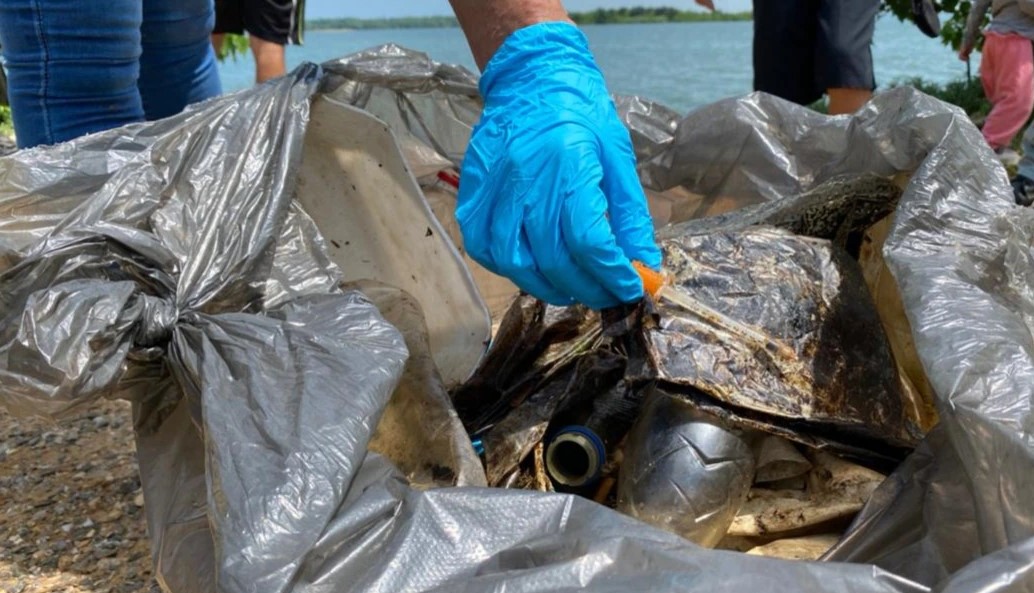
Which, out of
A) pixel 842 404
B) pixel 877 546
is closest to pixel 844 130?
pixel 842 404

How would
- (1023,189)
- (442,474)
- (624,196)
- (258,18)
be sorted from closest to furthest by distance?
(624,196), (442,474), (258,18), (1023,189)

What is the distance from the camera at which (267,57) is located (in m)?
3.35

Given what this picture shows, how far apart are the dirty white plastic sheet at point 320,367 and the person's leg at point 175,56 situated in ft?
1.13

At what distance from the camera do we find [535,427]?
1438 millimetres

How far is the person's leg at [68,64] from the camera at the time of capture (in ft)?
4.60

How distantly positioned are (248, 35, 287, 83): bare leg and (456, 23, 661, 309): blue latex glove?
2.22 m

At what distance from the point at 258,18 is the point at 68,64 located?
6.05ft

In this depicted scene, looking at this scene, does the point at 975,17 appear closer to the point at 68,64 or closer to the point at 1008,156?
the point at 1008,156

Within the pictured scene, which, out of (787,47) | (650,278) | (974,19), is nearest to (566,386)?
(650,278)

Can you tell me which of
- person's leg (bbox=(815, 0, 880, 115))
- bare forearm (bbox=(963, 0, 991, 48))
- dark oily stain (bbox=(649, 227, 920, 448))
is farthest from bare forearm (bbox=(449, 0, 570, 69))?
bare forearm (bbox=(963, 0, 991, 48))

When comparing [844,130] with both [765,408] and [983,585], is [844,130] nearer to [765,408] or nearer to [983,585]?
[765,408]

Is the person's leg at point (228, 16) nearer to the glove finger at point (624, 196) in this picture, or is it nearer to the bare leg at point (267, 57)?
the bare leg at point (267, 57)

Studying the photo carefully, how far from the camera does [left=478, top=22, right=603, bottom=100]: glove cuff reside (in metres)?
1.24

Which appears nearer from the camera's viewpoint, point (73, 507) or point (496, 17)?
point (496, 17)
